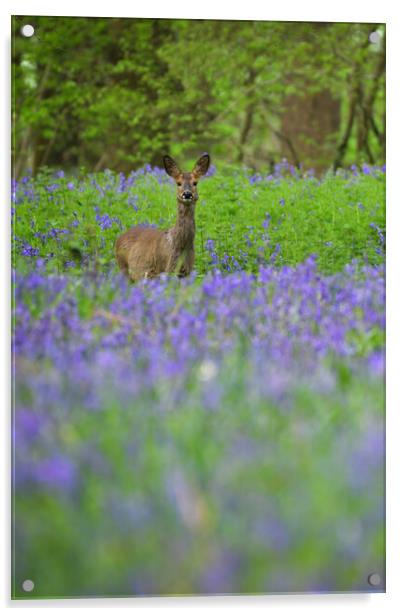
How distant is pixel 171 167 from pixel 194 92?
3.02 ft

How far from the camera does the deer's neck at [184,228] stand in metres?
6.70

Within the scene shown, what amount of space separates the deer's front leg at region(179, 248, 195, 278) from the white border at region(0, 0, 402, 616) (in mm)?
1271

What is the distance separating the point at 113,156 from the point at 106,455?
335 centimetres

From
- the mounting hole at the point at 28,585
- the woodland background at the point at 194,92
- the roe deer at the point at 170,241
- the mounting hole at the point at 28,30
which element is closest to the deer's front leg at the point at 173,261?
the roe deer at the point at 170,241

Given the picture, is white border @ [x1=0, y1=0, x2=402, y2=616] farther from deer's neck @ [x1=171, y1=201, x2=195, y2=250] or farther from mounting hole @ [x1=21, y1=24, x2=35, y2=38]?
deer's neck @ [x1=171, y1=201, x2=195, y2=250]

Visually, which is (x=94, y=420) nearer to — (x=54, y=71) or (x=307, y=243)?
(x=307, y=243)

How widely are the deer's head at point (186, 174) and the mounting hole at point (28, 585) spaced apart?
276cm

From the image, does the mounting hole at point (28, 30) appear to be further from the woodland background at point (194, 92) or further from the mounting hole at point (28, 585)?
the mounting hole at point (28, 585)

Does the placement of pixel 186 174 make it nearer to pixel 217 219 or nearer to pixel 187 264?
pixel 217 219

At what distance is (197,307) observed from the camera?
5.84 m

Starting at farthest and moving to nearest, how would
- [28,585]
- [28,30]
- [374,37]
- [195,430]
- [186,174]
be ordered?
[186,174] < [374,37] < [28,30] < [28,585] < [195,430]

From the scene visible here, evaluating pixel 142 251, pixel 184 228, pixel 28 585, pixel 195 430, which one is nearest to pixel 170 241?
pixel 184 228

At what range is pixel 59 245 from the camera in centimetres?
632

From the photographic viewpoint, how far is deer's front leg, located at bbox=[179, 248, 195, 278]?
653 centimetres
